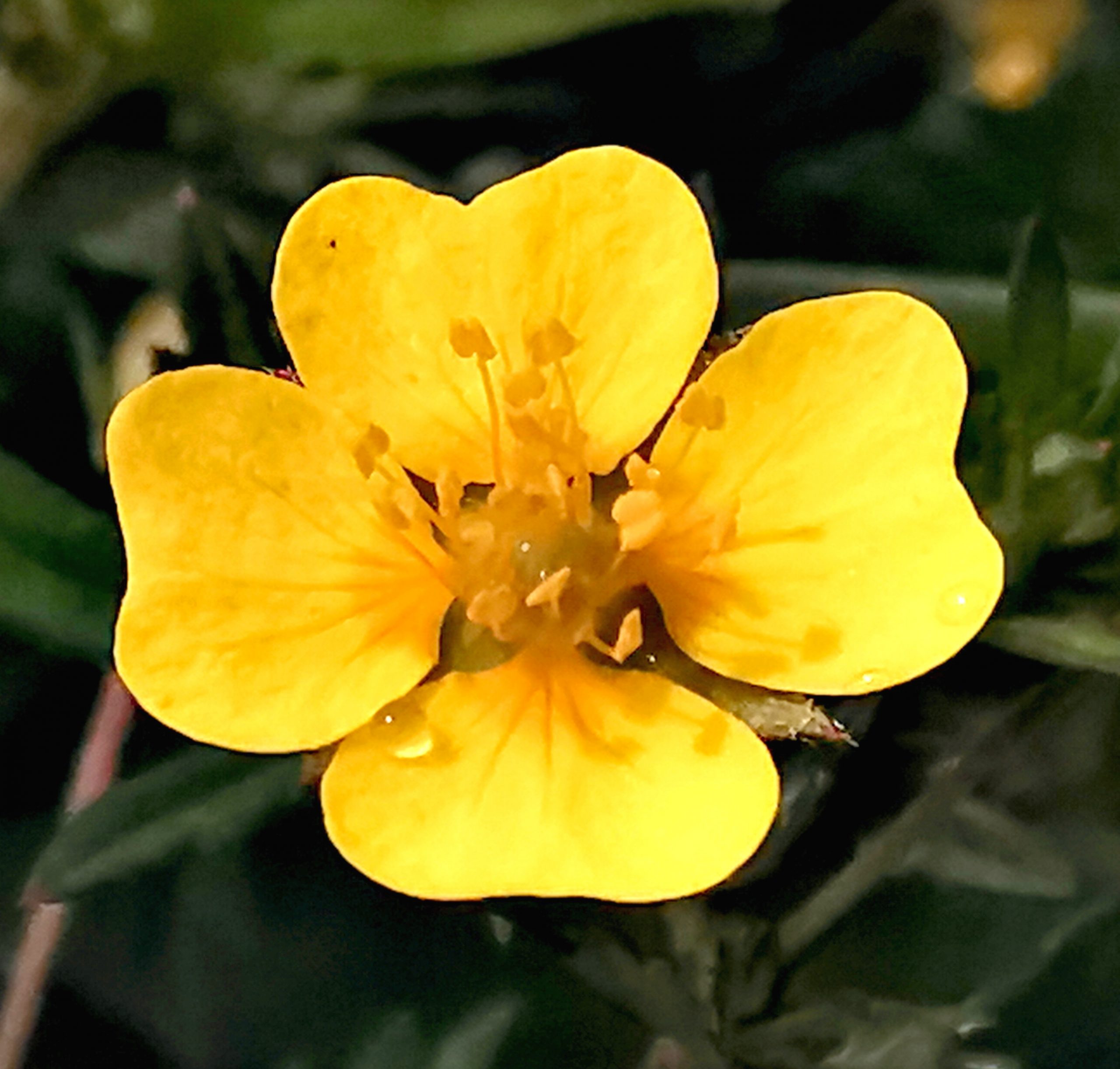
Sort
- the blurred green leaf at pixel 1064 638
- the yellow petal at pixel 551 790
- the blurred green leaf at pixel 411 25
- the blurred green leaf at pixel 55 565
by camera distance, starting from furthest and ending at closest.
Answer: the blurred green leaf at pixel 411 25 → the blurred green leaf at pixel 55 565 → the blurred green leaf at pixel 1064 638 → the yellow petal at pixel 551 790

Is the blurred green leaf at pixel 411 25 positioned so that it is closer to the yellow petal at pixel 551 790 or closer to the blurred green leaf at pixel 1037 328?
the blurred green leaf at pixel 1037 328

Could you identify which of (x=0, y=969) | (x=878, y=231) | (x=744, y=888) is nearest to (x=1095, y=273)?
(x=878, y=231)

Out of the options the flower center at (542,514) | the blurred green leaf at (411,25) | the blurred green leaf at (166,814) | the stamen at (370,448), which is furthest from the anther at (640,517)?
the blurred green leaf at (411,25)

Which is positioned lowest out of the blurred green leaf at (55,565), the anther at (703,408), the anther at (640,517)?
the blurred green leaf at (55,565)

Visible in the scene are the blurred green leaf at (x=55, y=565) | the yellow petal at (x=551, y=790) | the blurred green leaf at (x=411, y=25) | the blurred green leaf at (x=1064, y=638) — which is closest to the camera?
the yellow petal at (x=551, y=790)

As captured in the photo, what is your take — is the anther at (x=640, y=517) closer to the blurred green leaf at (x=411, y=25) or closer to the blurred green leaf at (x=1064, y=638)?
the blurred green leaf at (x=1064, y=638)

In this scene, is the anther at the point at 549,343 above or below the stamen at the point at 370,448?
above

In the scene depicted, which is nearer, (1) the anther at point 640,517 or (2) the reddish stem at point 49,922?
(1) the anther at point 640,517

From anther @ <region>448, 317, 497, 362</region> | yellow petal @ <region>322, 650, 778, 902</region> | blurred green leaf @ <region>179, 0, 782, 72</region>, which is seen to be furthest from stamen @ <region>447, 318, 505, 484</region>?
blurred green leaf @ <region>179, 0, 782, 72</region>
